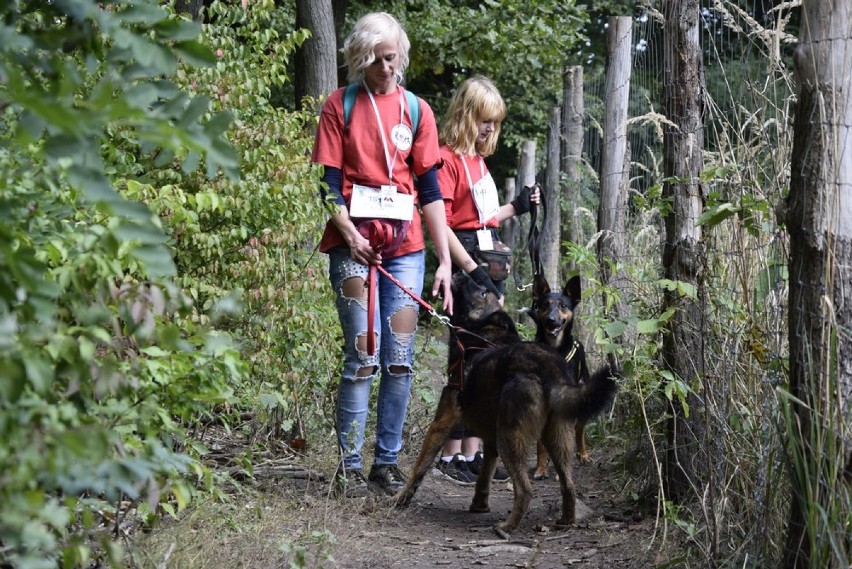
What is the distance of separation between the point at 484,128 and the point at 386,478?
97.3 inches

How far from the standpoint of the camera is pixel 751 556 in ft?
11.9

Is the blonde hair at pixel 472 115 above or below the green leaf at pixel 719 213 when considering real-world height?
above

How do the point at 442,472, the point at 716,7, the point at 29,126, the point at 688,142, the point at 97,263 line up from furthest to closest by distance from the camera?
the point at 442,472, the point at 688,142, the point at 716,7, the point at 97,263, the point at 29,126

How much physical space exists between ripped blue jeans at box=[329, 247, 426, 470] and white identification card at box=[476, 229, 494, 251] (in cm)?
107

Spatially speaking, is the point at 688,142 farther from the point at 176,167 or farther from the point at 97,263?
the point at 97,263

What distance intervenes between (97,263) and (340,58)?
1422 cm

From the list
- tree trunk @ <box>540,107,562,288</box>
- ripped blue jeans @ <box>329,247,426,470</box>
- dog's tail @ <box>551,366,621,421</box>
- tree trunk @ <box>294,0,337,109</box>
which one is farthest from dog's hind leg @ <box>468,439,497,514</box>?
tree trunk @ <box>540,107,562,288</box>

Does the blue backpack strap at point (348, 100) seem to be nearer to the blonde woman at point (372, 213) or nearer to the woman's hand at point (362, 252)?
the blonde woman at point (372, 213)

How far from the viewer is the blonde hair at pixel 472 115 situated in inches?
260

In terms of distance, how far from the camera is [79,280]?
7.75ft

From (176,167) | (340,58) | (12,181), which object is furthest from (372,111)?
(340,58)

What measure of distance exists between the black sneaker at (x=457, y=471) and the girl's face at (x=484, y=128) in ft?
7.27

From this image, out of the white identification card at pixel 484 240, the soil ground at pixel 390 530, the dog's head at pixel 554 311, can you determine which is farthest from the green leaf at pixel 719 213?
the white identification card at pixel 484 240

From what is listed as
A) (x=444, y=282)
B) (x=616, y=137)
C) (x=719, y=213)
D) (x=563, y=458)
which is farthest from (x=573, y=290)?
(x=719, y=213)
